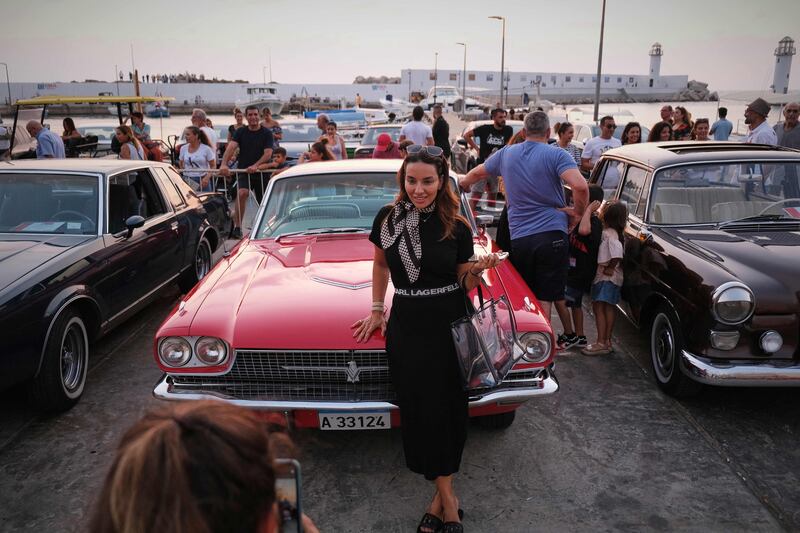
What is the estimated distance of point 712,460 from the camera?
12.3ft

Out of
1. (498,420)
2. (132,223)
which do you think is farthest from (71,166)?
(498,420)

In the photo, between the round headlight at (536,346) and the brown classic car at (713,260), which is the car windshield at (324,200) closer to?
the brown classic car at (713,260)

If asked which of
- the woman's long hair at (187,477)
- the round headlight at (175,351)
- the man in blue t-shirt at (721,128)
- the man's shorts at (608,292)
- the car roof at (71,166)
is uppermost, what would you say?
the man in blue t-shirt at (721,128)

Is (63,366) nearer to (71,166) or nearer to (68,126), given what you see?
(71,166)

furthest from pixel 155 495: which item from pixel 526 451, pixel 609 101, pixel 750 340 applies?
pixel 609 101

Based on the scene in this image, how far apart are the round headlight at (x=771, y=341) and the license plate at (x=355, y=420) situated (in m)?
2.39

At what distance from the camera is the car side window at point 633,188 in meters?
5.56

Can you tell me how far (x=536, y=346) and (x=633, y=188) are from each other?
112 inches

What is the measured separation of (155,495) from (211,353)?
2411mm

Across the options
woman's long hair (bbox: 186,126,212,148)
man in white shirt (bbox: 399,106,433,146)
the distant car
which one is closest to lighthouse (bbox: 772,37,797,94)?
the distant car

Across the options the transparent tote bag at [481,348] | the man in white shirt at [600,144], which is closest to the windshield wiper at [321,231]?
the transparent tote bag at [481,348]

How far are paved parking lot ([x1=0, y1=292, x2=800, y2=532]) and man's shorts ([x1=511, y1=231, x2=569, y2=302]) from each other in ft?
2.37

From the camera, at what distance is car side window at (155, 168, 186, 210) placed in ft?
21.7

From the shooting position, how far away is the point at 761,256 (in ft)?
14.0
